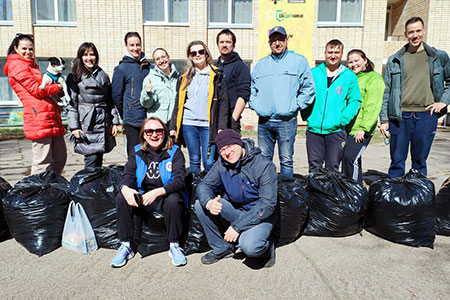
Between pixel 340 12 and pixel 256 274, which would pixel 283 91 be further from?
pixel 340 12

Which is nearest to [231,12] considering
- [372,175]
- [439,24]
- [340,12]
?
[340,12]

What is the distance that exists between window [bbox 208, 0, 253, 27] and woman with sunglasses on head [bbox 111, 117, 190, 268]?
35.8 ft

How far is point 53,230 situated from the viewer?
330 centimetres

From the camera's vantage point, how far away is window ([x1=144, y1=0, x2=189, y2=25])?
1292cm

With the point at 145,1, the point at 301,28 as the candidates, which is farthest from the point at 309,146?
the point at 145,1

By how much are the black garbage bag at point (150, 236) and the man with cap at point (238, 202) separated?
1.28 ft

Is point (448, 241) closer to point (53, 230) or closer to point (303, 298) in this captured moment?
point (303, 298)

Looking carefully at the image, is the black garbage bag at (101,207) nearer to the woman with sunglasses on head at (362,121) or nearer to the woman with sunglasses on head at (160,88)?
the woman with sunglasses on head at (160,88)

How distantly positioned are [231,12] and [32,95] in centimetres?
1060

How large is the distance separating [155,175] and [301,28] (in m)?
11.0

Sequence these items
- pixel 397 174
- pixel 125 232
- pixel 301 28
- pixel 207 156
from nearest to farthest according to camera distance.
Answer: pixel 125 232, pixel 207 156, pixel 397 174, pixel 301 28

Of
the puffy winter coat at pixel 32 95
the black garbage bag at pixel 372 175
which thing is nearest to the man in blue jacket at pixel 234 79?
the puffy winter coat at pixel 32 95

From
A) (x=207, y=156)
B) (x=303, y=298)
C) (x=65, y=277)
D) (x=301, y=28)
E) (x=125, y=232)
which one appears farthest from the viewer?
(x=301, y=28)

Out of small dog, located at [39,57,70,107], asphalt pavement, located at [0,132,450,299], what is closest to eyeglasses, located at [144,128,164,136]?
asphalt pavement, located at [0,132,450,299]
